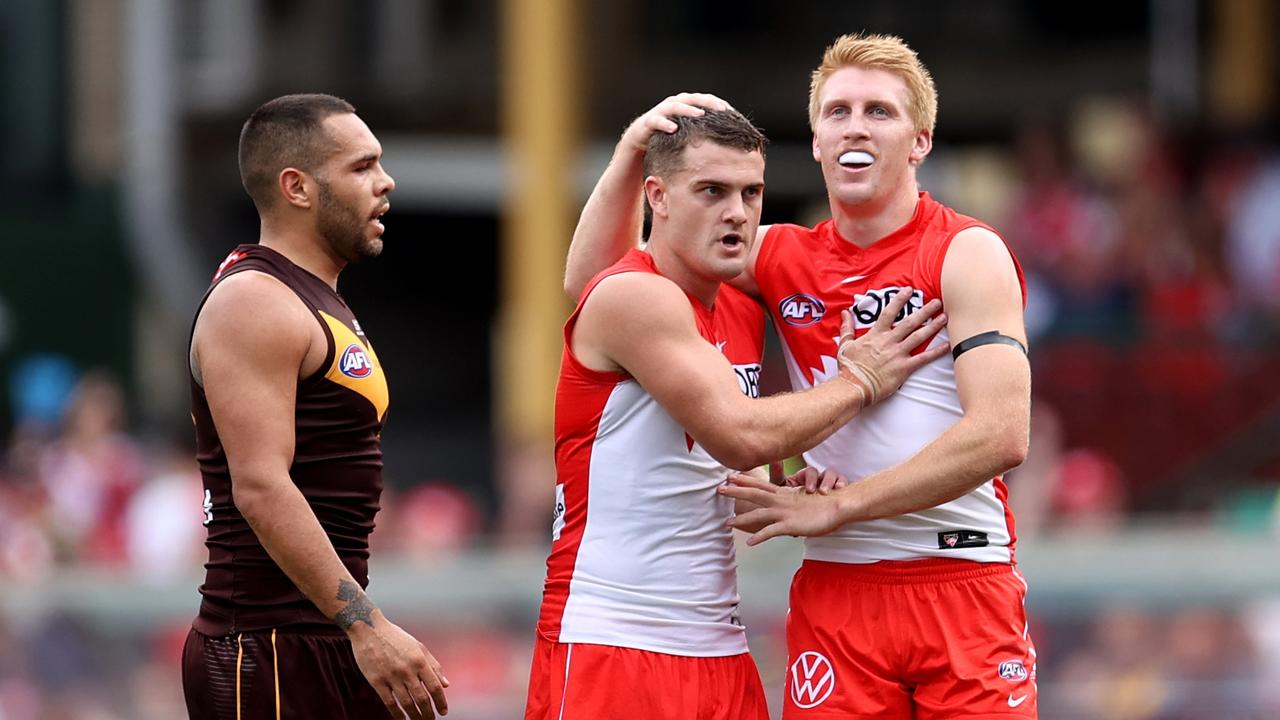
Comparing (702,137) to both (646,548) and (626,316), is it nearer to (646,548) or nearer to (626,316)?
(626,316)

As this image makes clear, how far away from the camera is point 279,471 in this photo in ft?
13.7

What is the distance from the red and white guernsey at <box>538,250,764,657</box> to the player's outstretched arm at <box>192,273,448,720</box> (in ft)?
1.48

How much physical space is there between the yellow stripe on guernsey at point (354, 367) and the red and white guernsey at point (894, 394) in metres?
1.06

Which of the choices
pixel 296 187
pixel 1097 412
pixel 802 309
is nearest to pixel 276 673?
pixel 296 187

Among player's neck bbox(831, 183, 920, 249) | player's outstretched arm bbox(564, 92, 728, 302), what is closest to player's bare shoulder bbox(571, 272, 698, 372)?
player's outstretched arm bbox(564, 92, 728, 302)

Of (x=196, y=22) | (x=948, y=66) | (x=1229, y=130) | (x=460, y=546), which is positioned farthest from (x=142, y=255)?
(x=1229, y=130)

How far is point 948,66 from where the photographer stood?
22.0 meters

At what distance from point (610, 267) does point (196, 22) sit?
1765 centimetres

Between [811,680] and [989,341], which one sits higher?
[989,341]

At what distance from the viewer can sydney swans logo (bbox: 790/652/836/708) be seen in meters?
4.42

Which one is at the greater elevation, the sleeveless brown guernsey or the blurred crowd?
the blurred crowd

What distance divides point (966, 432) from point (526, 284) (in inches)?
535

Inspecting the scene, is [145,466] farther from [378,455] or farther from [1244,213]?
[378,455]

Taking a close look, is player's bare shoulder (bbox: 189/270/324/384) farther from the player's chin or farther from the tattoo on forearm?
the tattoo on forearm
